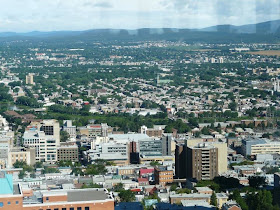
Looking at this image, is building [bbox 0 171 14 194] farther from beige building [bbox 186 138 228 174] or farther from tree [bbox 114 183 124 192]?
beige building [bbox 186 138 228 174]

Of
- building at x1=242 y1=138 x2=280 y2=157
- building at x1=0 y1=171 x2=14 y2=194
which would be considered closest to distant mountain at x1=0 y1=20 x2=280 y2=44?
building at x1=242 y1=138 x2=280 y2=157

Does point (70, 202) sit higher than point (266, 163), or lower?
higher

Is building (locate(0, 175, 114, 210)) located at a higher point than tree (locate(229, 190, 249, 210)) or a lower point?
higher

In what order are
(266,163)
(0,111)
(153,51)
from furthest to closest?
(153,51), (0,111), (266,163)

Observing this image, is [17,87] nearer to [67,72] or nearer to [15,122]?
[67,72]

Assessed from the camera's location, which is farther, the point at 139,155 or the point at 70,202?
the point at 139,155

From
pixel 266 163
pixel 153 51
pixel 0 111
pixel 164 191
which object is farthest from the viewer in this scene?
pixel 153 51

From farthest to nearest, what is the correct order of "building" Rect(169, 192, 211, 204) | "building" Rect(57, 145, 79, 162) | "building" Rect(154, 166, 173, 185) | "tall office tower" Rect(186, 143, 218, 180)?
"building" Rect(57, 145, 79, 162) < "building" Rect(154, 166, 173, 185) < "tall office tower" Rect(186, 143, 218, 180) < "building" Rect(169, 192, 211, 204)

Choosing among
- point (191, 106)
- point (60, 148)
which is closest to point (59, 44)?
point (191, 106)
